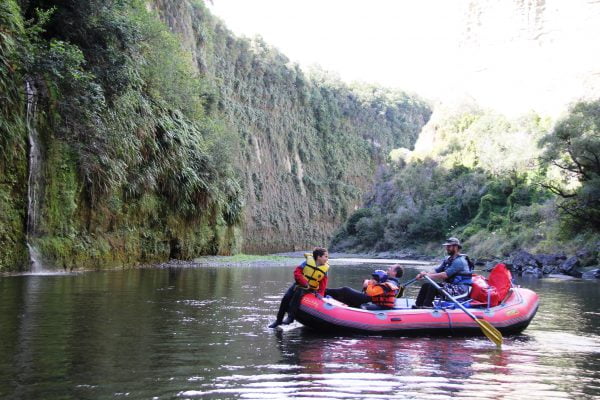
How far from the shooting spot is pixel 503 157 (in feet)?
163

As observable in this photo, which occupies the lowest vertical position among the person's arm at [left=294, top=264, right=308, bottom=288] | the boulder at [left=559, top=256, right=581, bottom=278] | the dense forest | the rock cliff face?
the boulder at [left=559, top=256, right=581, bottom=278]

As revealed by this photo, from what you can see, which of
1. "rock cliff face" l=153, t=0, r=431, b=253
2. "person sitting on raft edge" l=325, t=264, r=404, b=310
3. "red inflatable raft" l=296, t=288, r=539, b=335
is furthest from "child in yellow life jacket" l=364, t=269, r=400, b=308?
"rock cliff face" l=153, t=0, r=431, b=253

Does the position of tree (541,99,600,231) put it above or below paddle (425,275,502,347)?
above

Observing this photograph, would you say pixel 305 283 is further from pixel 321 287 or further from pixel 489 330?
pixel 489 330

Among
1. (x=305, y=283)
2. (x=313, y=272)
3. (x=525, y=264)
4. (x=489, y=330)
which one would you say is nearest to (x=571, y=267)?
(x=525, y=264)

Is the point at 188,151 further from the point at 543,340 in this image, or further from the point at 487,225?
the point at 487,225

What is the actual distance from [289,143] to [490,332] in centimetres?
7656

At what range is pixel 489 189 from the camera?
Result: 5072 cm

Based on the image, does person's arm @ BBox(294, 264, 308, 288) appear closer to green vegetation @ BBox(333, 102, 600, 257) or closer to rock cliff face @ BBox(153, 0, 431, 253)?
green vegetation @ BBox(333, 102, 600, 257)

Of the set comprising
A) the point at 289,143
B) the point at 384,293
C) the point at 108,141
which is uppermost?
the point at 289,143

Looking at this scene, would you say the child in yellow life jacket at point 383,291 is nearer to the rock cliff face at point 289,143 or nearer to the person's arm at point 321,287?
the person's arm at point 321,287

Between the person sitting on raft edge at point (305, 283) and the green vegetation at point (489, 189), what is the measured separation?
20.7m

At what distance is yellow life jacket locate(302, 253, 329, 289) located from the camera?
9.95 meters

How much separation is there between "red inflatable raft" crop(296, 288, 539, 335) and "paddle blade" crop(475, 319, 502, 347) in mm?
475
